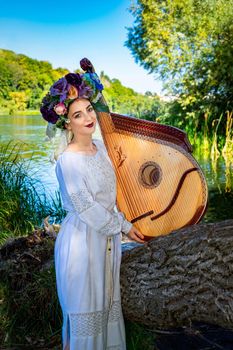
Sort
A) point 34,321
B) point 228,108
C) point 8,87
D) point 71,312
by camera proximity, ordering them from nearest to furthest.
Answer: point 71,312
point 34,321
point 228,108
point 8,87

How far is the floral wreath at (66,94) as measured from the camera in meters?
2.04

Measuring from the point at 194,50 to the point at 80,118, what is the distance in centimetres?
1179

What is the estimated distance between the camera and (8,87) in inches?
2291

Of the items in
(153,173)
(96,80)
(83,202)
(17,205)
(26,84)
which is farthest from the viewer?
(26,84)

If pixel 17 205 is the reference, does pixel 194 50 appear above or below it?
above

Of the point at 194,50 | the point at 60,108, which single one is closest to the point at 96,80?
the point at 60,108

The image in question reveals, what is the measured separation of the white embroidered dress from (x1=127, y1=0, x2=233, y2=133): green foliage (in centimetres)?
1078

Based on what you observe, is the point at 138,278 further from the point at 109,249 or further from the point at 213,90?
A: the point at 213,90

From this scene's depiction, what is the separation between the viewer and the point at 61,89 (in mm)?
2049

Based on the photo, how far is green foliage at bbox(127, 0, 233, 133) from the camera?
12789 millimetres

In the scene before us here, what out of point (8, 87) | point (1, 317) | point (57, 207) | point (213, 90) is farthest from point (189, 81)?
point (8, 87)

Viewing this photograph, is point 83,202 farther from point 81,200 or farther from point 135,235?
point 135,235

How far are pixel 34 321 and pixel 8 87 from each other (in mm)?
57798

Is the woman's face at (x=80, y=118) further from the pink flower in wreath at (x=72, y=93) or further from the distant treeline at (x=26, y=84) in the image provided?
the distant treeline at (x=26, y=84)
